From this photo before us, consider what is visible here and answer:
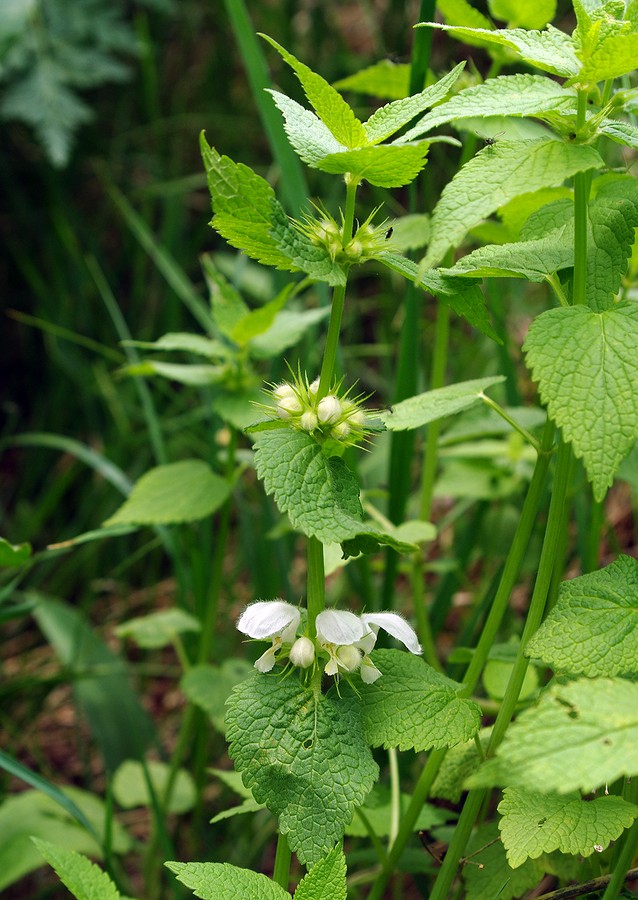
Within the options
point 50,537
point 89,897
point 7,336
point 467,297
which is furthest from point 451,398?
point 7,336

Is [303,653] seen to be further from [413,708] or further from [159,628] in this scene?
[159,628]

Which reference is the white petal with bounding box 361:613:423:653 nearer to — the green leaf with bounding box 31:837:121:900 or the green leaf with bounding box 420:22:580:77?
the green leaf with bounding box 31:837:121:900

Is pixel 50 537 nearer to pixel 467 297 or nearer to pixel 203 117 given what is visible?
pixel 203 117

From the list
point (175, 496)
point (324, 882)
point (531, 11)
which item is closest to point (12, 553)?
point (175, 496)

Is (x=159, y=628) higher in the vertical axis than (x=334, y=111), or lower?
lower

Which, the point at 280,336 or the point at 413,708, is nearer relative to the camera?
the point at 413,708

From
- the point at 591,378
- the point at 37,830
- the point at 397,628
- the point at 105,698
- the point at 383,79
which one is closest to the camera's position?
the point at 591,378

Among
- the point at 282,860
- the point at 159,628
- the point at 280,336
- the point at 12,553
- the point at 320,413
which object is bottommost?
the point at 159,628
